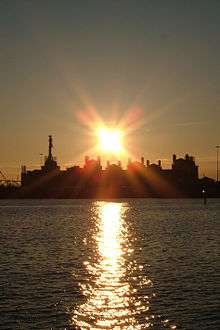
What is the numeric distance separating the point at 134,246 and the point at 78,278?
20842mm

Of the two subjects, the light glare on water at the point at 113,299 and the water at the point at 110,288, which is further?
the water at the point at 110,288

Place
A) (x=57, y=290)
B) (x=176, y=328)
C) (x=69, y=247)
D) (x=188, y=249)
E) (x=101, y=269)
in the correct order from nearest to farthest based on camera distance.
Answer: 1. (x=176, y=328)
2. (x=57, y=290)
3. (x=101, y=269)
4. (x=188, y=249)
5. (x=69, y=247)

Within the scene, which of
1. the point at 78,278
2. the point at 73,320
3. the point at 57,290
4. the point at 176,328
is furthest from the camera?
the point at 78,278

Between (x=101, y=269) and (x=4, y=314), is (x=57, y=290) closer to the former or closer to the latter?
(x=4, y=314)

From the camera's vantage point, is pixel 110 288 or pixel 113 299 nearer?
pixel 113 299

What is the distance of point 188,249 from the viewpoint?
49.0m

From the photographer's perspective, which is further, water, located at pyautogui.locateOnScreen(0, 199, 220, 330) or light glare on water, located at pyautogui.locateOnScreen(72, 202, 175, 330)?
water, located at pyautogui.locateOnScreen(0, 199, 220, 330)

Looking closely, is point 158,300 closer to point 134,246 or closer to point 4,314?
point 4,314

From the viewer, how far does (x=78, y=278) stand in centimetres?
3250

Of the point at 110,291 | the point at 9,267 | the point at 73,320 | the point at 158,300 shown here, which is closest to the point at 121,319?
the point at 73,320

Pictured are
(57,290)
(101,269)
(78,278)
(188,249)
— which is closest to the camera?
(57,290)

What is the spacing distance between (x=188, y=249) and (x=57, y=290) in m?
22.8

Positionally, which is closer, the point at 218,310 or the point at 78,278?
the point at 218,310

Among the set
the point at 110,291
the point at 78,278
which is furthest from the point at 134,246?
the point at 110,291
